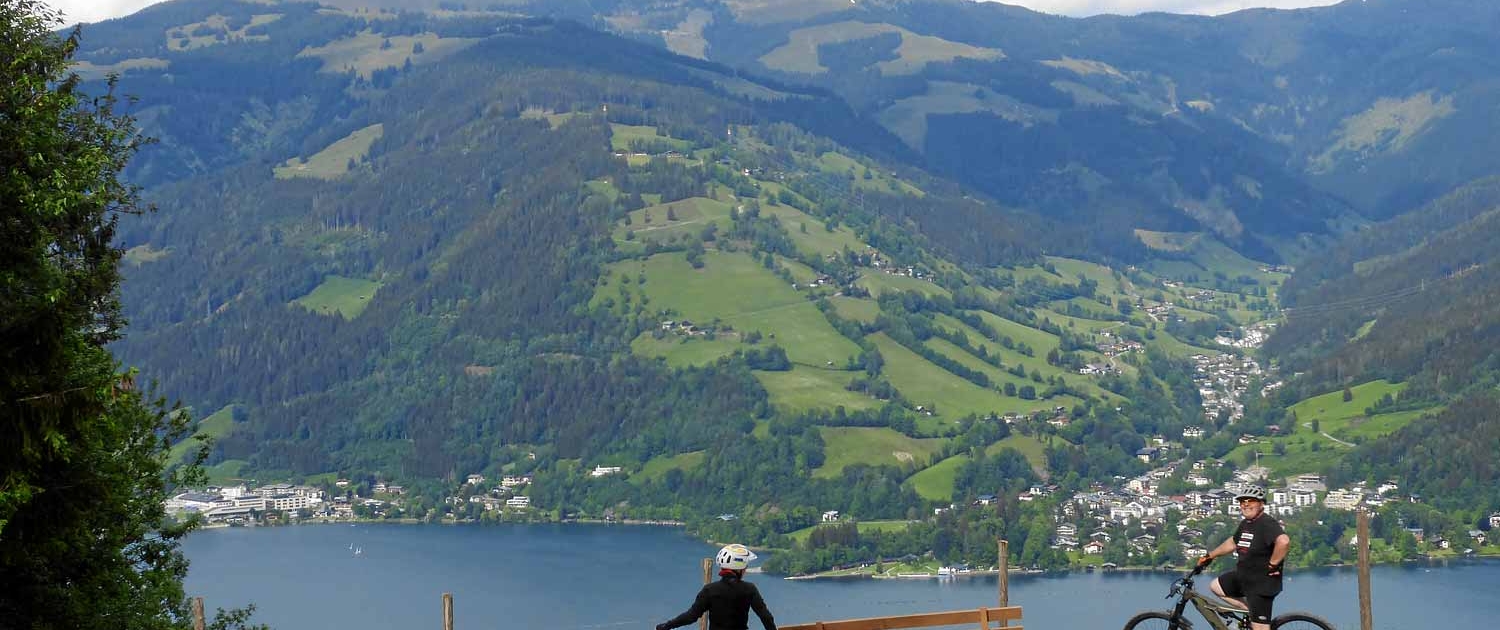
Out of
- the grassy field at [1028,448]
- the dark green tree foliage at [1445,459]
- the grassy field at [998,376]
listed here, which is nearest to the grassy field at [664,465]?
the grassy field at [1028,448]

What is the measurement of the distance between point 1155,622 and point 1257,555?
6.68ft

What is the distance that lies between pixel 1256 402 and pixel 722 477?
50.5 metres

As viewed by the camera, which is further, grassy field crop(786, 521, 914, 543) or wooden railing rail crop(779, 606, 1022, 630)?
grassy field crop(786, 521, 914, 543)

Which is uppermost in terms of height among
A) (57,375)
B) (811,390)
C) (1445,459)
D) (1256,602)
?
(57,375)

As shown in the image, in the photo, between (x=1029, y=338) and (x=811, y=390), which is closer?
(x=811, y=390)

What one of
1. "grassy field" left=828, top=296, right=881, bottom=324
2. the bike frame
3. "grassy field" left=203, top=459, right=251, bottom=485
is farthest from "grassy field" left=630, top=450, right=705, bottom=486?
the bike frame

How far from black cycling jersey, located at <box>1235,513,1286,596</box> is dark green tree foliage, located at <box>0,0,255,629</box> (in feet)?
39.1

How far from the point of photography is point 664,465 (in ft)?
528

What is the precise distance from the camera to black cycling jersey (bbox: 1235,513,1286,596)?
18891mm

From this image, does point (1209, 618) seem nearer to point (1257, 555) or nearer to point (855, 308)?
point (1257, 555)

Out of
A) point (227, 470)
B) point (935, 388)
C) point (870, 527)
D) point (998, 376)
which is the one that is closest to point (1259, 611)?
point (870, 527)

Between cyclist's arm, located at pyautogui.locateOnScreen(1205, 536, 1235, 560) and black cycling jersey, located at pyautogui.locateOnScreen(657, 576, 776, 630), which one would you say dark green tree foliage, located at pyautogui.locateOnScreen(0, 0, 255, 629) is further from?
cyclist's arm, located at pyautogui.locateOnScreen(1205, 536, 1235, 560)

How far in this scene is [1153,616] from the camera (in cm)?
2059

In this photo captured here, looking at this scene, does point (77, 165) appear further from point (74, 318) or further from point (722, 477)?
point (722, 477)
